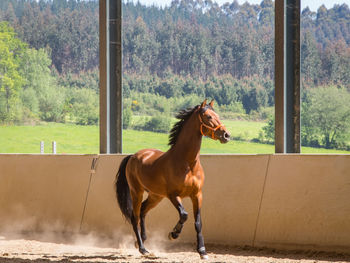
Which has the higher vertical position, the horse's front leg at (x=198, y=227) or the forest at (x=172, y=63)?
the forest at (x=172, y=63)

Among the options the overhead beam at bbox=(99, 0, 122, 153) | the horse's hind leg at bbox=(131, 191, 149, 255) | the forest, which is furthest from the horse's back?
the forest

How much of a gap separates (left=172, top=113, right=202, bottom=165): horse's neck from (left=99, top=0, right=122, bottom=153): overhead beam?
2.85m

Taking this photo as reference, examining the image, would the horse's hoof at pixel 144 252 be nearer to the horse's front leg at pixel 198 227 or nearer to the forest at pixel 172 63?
the horse's front leg at pixel 198 227

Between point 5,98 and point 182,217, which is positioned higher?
point 5,98

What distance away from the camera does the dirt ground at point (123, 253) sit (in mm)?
6047

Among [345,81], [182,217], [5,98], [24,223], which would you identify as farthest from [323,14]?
[5,98]

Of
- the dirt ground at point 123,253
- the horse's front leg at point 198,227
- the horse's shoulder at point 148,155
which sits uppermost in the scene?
the horse's shoulder at point 148,155

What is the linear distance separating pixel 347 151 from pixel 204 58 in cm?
306

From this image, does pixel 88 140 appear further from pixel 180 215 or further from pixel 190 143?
pixel 180 215

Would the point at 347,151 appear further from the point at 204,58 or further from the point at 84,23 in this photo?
the point at 84,23

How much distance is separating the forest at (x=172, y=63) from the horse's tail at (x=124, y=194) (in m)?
2.62

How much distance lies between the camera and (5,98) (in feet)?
43.9

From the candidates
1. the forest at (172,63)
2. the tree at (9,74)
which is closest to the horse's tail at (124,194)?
the forest at (172,63)

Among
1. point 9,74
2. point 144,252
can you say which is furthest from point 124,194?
point 9,74
